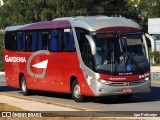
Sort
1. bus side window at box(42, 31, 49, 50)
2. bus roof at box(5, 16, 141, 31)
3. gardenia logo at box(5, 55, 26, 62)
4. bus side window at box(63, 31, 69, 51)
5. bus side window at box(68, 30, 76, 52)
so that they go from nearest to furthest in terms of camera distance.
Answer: bus roof at box(5, 16, 141, 31)
bus side window at box(68, 30, 76, 52)
bus side window at box(63, 31, 69, 51)
bus side window at box(42, 31, 49, 50)
gardenia logo at box(5, 55, 26, 62)

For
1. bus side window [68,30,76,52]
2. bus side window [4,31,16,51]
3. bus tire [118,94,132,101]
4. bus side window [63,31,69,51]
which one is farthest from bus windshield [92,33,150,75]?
bus side window [4,31,16,51]

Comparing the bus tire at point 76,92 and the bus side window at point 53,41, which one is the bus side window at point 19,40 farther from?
the bus tire at point 76,92

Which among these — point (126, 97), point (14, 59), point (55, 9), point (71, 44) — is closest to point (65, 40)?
point (71, 44)

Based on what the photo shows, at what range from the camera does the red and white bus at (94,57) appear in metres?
18.0

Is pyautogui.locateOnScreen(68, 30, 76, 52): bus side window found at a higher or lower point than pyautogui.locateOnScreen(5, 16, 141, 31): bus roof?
lower

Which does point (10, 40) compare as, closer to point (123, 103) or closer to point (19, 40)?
point (19, 40)

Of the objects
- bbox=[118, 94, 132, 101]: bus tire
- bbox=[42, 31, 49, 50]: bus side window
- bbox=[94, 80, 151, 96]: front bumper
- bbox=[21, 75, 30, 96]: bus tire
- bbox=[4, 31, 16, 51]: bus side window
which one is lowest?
bbox=[21, 75, 30, 96]: bus tire

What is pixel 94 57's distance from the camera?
18.0 metres

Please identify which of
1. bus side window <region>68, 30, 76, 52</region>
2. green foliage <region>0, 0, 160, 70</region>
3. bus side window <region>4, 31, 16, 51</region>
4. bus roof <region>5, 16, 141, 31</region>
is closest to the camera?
bus roof <region>5, 16, 141, 31</region>

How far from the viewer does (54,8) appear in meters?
64.4

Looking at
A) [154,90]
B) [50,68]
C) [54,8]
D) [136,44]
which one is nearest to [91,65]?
[136,44]

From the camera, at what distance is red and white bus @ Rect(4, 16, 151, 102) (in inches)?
708

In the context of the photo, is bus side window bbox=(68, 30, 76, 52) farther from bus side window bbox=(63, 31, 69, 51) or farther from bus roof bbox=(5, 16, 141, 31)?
bus roof bbox=(5, 16, 141, 31)

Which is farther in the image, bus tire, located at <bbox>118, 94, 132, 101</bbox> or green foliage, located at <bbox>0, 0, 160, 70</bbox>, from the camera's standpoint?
green foliage, located at <bbox>0, 0, 160, 70</bbox>
